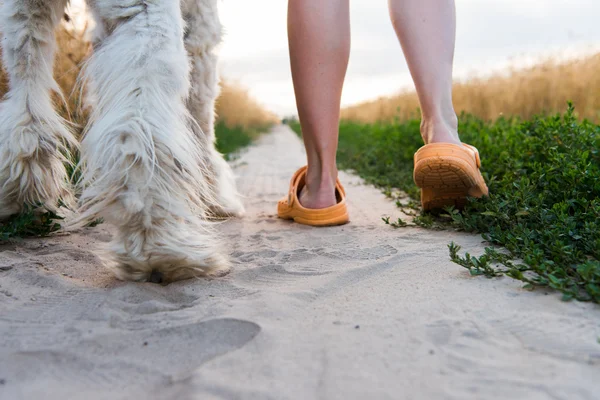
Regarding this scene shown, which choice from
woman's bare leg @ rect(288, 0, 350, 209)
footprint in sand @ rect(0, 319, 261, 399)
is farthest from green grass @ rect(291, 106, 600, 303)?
footprint in sand @ rect(0, 319, 261, 399)

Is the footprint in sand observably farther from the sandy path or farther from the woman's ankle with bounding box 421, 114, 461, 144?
the woman's ankle with bounding box 421, 114, 461, 144

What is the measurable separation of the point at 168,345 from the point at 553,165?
6.71ft

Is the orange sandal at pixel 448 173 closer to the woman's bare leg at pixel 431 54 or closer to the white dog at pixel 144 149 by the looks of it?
the woman's bare leg at pixel 431 54

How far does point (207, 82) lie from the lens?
282 cm

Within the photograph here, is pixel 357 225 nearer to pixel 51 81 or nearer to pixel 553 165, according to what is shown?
pixel 553 165

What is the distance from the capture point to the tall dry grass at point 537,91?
7.91 m

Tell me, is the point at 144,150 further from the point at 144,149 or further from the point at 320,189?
the point at 320,189

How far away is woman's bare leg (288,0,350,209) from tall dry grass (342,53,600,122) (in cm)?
566

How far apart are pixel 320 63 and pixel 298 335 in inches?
65.4

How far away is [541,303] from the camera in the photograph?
1.42 metres

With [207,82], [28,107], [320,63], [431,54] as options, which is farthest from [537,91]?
[28,107]

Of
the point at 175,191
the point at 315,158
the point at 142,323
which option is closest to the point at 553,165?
the point at 315,158

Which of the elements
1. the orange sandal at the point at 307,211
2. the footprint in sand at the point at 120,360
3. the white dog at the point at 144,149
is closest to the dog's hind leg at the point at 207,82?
the orange sandal at the point at 307,211

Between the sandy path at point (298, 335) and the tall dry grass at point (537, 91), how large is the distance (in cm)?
658
